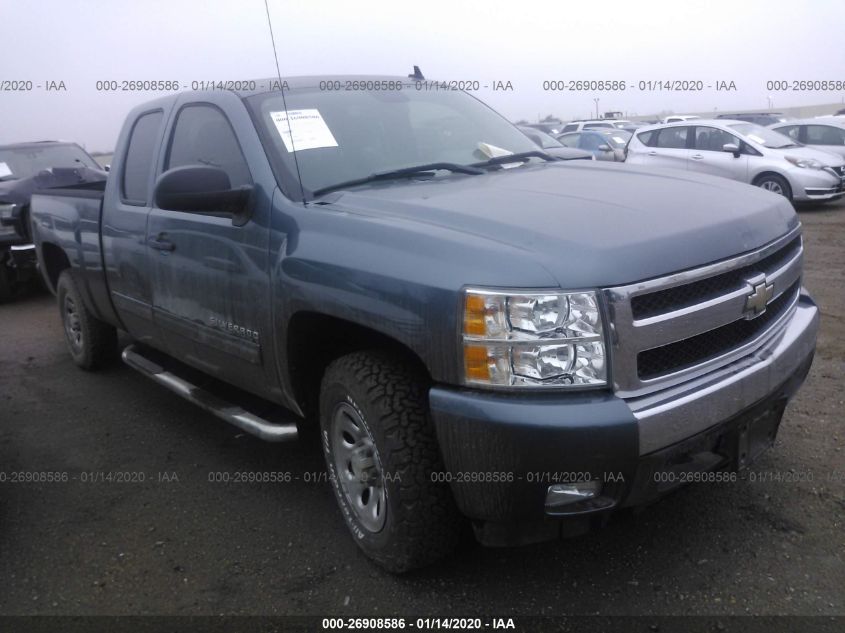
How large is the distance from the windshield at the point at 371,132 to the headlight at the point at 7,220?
600 cm

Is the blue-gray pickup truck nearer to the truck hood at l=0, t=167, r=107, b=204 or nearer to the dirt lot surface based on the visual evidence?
the dirt lot surface

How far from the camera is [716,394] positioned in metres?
2.35

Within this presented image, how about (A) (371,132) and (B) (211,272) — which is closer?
(B) (211,272)

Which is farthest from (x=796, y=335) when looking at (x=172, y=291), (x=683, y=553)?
(x=172, y=291)

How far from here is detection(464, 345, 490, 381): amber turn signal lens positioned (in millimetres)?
2195

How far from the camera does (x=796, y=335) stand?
2836 millimetres

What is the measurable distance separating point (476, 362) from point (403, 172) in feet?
4.23

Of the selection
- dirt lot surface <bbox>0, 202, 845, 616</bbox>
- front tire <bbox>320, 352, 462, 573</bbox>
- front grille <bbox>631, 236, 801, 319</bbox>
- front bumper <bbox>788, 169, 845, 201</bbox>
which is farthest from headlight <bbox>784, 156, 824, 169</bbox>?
front tire <bbox>320, 352, 462, 573</bbox>

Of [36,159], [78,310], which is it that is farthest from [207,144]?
[36,159]

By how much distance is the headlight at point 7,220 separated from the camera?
8.16 m

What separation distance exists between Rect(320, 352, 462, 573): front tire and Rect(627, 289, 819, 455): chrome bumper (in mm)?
691

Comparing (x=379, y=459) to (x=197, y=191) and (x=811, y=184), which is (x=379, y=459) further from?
(x=811, y=184)

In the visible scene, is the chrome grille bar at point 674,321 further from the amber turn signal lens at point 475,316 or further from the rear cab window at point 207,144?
the rear cab window at point 207,144

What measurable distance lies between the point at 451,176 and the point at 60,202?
308 cm
